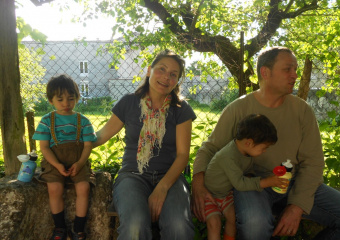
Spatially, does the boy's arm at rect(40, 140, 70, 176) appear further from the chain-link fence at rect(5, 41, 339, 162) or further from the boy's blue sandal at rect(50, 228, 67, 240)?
the chain-link fence at rect(5, 41, 339, 162)

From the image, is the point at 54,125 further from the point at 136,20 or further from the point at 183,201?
the point at 136,20

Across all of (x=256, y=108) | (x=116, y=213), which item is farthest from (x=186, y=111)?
(x=116, y=213)

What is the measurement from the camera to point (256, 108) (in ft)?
7.44

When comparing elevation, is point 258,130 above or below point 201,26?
below

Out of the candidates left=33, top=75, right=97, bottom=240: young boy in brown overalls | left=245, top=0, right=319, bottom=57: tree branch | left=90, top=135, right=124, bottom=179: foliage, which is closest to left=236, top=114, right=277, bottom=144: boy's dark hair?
left=33, top=75, right=97, bottom=240: young boy in brown overalls

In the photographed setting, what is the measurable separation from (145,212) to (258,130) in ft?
2.88

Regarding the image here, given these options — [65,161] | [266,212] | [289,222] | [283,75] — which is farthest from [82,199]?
[283,75]

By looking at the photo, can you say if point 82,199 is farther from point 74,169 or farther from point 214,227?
point 214,227

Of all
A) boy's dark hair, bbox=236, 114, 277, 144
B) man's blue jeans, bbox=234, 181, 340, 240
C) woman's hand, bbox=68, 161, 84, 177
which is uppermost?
boy's dark hair, bbox=236, 114, 277, 144

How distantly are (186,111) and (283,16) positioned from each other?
3162mm

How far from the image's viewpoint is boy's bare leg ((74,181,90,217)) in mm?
2199

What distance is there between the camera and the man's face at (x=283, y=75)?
2.16m

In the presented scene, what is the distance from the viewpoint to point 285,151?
7.28 ft

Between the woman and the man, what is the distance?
0.19 meters
